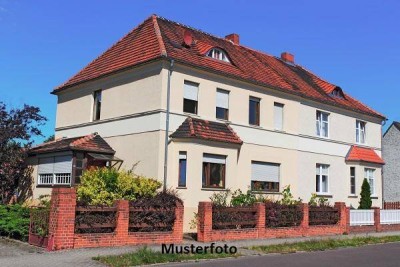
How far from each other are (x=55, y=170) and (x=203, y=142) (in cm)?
698

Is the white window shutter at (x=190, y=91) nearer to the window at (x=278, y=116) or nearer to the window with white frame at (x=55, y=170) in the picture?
the window at (x=278, y=116)

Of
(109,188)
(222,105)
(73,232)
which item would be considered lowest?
(73,232)

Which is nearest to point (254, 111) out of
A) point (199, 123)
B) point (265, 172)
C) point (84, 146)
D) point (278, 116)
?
point (278, 116)

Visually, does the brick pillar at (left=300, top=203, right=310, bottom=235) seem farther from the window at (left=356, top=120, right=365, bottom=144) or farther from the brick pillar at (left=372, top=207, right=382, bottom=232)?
the window at (left=356, top=120, right=365, bottom=144)

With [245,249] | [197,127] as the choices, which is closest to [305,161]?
[197,127]

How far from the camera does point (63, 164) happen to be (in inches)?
850

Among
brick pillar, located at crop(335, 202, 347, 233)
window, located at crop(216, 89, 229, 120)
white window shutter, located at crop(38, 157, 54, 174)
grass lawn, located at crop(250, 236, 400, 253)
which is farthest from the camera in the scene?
window, located at crop(216, 89, 229, 120)

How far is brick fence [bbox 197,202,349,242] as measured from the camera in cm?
1700

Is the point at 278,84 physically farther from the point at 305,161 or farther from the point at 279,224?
the point at 279,224

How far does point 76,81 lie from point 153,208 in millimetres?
11851

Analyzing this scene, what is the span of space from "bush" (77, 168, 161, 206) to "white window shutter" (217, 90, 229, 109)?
6.99 meters

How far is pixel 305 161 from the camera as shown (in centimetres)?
2700

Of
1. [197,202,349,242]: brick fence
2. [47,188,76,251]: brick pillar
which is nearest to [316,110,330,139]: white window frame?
[197,202,349,242]: brick fence

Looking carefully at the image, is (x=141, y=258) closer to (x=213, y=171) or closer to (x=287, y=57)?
(x=213, y=171)
